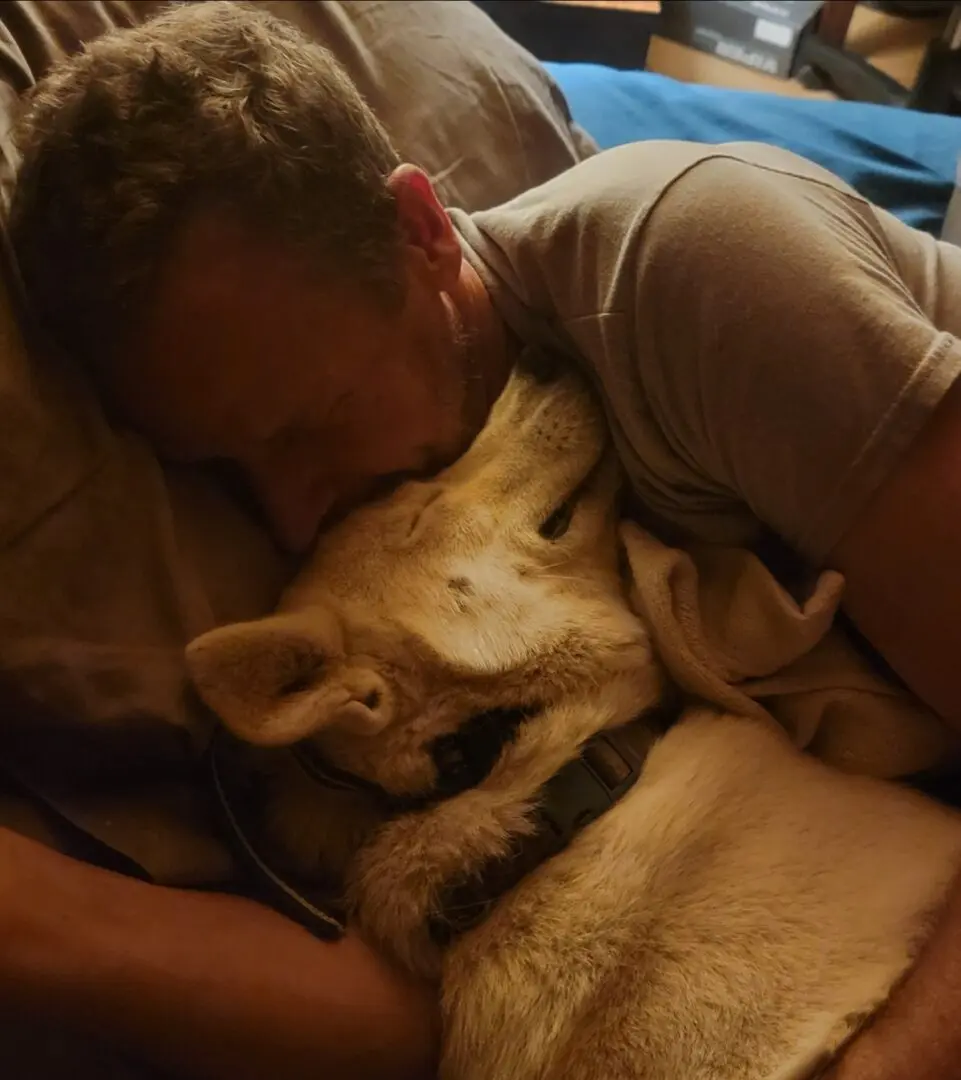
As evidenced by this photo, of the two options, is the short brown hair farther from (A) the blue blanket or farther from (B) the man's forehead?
(A) the blue blanket

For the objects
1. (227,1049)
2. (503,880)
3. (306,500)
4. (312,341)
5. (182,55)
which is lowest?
(227,1049)

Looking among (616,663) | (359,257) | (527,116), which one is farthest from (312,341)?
(527,116)

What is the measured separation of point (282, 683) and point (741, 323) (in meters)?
0.36

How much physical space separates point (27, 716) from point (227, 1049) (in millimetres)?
242

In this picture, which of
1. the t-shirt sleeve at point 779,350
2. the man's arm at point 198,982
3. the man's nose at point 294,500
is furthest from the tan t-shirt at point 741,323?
the man's arm at point 198,982

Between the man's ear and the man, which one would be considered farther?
the man's ear

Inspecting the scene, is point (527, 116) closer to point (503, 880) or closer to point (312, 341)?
point (312, 341)

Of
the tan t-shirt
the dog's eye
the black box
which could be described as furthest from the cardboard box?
the dog's eye

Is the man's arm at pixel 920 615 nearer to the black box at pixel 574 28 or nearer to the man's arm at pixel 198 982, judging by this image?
the man's arm at pixel 198 982

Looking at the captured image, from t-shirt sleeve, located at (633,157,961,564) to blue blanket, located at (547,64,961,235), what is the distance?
67 cm

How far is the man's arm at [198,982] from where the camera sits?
0.68m

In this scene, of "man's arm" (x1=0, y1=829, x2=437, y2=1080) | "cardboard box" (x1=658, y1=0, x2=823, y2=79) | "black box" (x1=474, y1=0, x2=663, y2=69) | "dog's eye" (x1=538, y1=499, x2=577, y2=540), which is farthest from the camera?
"cardboard box" (x1=658, y1=0, x2=823, y2=79)

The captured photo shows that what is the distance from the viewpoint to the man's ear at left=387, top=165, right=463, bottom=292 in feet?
2.87

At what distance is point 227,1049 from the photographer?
713mm
